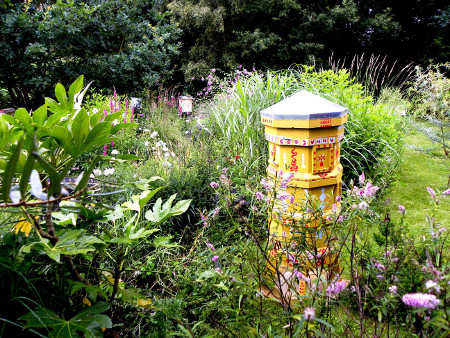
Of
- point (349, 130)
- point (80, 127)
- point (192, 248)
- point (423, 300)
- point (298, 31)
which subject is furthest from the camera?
point (298, 31)

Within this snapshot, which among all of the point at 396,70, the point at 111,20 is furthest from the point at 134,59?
the point at 396,70

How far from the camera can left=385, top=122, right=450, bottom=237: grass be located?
10.2 ft

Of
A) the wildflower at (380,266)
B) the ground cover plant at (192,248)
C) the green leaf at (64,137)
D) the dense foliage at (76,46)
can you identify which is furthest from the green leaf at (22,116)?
the dense foliage at (76,46)

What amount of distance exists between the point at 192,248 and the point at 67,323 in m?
1.25

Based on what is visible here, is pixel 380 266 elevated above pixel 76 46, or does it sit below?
below

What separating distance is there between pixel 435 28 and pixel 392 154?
14.7 metres

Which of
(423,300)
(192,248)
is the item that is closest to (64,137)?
(423,300)

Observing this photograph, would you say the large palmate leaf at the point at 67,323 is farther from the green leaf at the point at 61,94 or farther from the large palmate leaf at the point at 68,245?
the green leaf at the point at 61,94

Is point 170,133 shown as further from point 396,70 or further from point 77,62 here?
point 396,70

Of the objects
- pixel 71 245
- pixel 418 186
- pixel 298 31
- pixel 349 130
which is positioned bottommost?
pixel 418 186

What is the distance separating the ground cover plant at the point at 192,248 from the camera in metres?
0.81

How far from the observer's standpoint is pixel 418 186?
4.02m

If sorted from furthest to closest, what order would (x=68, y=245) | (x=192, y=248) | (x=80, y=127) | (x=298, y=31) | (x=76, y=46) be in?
(x=298, y=31), (x=76, y=46), (x=192, y=248), (x=68, y=245), (x=80, y=127)

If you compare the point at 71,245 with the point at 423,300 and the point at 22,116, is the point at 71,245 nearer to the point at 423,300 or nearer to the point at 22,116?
the point at 22,116
